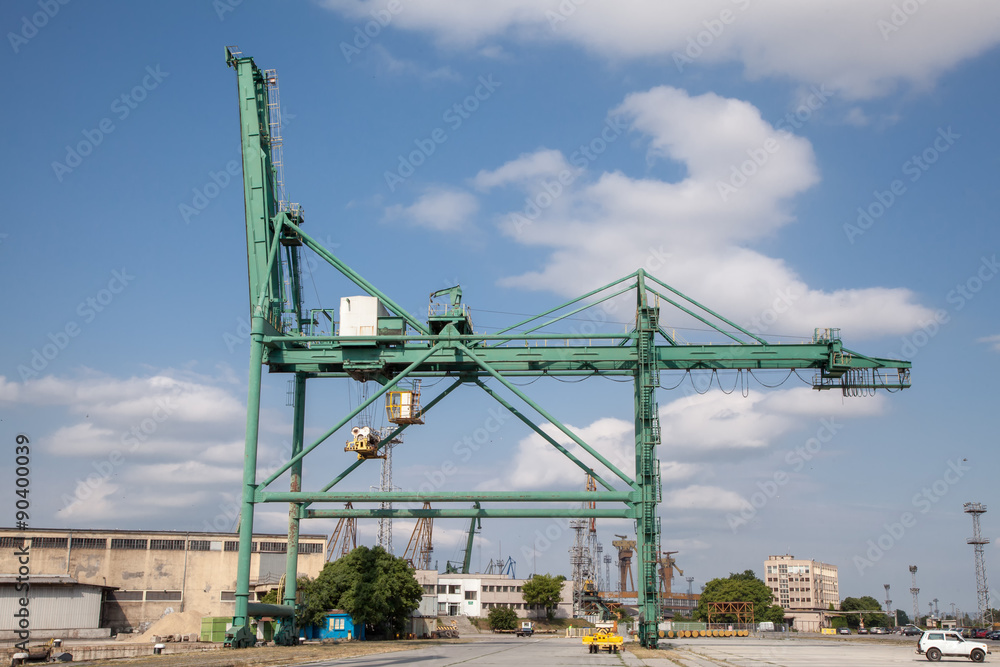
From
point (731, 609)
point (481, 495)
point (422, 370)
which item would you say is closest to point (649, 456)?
point (481, 495)

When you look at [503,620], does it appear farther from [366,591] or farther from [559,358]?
[559,358]

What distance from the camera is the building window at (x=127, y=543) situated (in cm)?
5741

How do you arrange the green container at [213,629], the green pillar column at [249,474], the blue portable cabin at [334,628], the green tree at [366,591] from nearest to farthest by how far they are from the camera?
the green pillar column at [249,474] → the green container at [213,629] → the green tree at [366,591] → the blue portable cabin at [334,628]

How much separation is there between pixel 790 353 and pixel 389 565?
25.5 m

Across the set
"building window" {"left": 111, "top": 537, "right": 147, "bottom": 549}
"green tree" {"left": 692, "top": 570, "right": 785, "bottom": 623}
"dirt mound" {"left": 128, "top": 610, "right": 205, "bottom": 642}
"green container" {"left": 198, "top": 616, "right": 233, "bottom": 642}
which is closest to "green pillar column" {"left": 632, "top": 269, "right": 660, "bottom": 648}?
"green container" {"left": 198, "top": 616, "right": 233, "bottom": 642}

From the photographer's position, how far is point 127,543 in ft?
189

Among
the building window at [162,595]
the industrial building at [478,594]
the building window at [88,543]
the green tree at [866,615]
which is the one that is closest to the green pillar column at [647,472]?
the building window at [162,595]

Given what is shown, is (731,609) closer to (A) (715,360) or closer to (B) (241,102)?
(A) (715,360)

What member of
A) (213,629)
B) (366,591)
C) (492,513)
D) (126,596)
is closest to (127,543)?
(126,596)

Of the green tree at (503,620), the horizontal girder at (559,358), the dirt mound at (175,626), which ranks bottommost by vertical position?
the green tree at (503,620)

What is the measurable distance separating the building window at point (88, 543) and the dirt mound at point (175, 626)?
14034mm

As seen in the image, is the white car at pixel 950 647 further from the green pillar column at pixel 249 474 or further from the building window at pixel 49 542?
the building window at pixel 49 542

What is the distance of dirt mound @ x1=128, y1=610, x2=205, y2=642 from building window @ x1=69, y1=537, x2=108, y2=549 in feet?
46.0

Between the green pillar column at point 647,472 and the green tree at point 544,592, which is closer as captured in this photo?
the green pillar column at point 647,472
